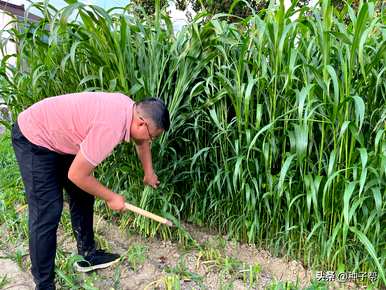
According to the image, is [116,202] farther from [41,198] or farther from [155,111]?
[155,111]

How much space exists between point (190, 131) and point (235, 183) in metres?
0.51

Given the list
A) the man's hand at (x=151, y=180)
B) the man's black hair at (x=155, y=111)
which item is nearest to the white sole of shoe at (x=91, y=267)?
the man's hand at (x=151, y=180)

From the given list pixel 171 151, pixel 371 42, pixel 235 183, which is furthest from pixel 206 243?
pixel 371 42

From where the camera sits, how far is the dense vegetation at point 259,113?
1.59 m

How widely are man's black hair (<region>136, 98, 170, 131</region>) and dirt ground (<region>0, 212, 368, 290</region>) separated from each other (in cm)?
81

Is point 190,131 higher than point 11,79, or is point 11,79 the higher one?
point 11,79

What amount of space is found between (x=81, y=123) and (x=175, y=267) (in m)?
0.93

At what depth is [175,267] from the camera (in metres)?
1.87

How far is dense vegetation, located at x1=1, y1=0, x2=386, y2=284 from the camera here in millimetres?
1593

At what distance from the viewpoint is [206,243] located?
2.11m

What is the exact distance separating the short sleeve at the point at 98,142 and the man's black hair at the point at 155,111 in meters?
0.16

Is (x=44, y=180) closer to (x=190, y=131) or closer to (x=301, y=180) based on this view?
(x=190, y=131)

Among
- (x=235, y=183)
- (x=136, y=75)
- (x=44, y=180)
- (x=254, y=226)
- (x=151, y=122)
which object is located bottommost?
(x=254, y=226)

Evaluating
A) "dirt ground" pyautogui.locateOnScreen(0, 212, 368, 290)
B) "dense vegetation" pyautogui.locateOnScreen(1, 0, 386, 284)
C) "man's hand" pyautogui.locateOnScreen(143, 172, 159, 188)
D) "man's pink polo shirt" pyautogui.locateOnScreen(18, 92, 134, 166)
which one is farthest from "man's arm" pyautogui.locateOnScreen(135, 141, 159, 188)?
"dirt ground" pyautogui.locateOnScreen(0, 212, 368, 290)
